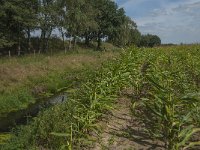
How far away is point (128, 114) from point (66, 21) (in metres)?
45.4

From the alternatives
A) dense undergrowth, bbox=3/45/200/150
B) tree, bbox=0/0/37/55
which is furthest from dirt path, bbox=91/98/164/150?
tree, bbox=0/0/37/55

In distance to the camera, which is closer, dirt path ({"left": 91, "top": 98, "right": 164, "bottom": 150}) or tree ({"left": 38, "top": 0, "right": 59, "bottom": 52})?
dirt path ({"left": 91, "top": 98, "right": 164, "bottom": 150})

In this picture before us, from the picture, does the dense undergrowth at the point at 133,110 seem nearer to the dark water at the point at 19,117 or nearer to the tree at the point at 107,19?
the dark water at the point at 19,117

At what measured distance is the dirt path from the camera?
7.89 metres

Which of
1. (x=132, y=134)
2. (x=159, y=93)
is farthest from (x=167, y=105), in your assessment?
(x=132, y=134)

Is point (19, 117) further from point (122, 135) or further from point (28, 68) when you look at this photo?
point (28, 68)

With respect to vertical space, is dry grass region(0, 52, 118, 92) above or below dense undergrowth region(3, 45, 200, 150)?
Answer: below

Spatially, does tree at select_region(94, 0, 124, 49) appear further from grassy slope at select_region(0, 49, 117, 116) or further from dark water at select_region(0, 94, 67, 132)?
dark water at select_region(0, 94, 67, 132)

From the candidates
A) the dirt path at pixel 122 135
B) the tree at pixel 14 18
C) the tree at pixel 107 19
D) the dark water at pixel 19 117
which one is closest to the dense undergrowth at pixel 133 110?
the dirt path at pixel 122 135

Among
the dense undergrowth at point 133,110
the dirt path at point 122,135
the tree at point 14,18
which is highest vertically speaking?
the tree at point 14,18

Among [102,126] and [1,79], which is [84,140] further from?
[1,79]

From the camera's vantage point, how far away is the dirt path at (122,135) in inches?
311

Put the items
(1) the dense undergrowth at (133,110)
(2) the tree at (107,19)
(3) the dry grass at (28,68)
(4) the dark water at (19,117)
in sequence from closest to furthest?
(1) the dense undergrowth at (133,110)
(4) the dark water at (19,117)
(3) the dry grass at (28,68)
(2) the tree at (107,19)

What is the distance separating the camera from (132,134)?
8.63m
